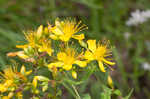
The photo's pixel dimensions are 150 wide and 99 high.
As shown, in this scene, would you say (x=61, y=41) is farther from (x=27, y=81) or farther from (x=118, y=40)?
(x=118, y=40)

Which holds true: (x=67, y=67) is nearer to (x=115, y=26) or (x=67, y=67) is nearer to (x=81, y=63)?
(x=81, y=63)

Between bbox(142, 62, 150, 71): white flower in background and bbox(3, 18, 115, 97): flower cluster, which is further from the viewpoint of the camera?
bbox(142, 62, 150, 71): white flower in background

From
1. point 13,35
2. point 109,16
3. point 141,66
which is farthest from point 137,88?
point 13,35

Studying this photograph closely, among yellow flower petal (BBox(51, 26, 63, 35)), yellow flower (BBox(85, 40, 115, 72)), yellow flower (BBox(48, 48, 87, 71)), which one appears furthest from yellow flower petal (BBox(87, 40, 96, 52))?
yellow flower petal (BBox(51, 26, 63, 35))

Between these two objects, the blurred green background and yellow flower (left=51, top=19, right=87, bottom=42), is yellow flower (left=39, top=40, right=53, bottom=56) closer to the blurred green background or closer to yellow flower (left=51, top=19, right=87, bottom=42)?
yellow flower (left=51, top=19, right=87, bottom=42)

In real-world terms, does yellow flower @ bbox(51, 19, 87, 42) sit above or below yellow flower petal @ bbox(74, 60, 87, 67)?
above

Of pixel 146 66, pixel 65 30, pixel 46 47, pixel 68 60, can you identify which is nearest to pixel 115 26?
pixel 146 66
